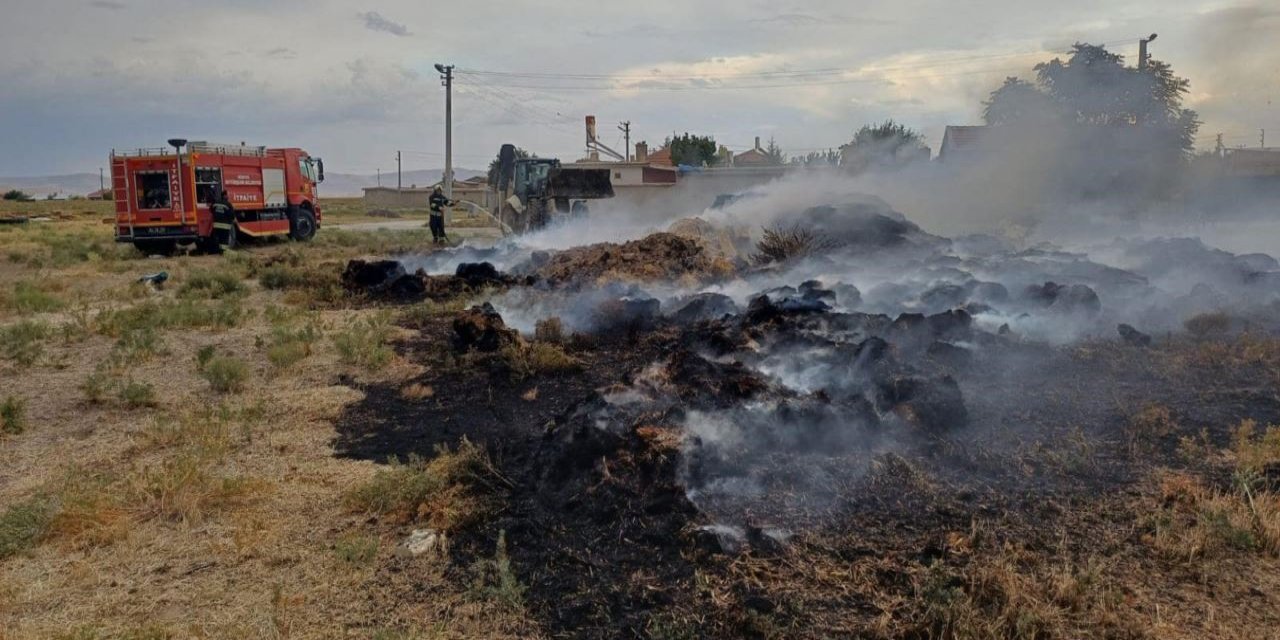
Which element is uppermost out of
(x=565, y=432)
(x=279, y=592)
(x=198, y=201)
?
(x=198, y=201)

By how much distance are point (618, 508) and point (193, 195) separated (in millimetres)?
22584

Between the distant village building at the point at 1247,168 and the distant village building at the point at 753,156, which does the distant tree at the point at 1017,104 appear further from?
the distant village building at the point at 753,156

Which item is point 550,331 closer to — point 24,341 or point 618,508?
point 618,508

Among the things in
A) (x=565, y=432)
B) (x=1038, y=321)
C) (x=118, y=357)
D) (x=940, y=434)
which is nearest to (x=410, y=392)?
(x=565, y=432)

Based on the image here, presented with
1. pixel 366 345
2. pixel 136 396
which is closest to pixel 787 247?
pixel 366 345

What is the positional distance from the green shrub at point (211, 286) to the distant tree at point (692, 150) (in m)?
49.8

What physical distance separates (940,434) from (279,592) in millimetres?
4551

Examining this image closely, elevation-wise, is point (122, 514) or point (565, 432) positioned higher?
point (565, 432)

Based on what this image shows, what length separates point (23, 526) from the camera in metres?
5.12

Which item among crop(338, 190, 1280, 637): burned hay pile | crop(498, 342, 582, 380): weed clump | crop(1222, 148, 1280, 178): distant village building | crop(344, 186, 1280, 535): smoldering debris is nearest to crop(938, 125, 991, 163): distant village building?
crop(1222, 148, 1280, 178): distant village building

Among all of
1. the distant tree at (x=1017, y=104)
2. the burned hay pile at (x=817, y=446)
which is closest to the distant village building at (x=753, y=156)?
the distant tree at (x=1017, y=104)

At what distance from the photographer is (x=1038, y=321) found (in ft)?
32.9

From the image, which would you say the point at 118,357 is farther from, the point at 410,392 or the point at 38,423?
the point at 410,392

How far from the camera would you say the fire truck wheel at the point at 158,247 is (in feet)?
77.8
